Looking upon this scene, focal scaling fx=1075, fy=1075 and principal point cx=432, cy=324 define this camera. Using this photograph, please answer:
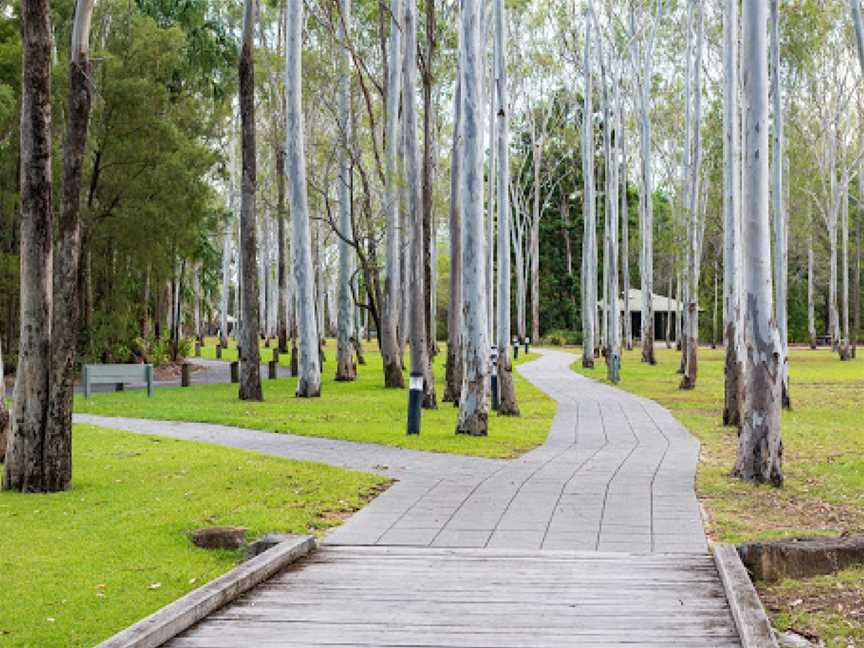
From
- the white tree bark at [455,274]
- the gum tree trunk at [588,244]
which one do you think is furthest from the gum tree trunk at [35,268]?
the gum tree trunk at [588,244]

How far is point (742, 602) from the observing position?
5.79 meters

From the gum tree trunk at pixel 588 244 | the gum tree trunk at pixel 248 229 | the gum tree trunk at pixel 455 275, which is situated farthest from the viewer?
the gum tree trunk at pixel 588 244

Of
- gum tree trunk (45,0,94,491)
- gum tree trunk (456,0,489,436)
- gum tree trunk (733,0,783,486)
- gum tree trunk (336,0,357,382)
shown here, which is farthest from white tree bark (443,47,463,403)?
gum tree trunk (45,0,94,491)

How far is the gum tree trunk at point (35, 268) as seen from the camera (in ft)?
34.8

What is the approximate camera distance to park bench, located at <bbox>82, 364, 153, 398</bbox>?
79.2 feet

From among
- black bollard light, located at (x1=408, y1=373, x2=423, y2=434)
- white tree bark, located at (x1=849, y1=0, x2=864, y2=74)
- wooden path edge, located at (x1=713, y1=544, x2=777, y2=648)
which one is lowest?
wooden path edge, located at (x1=713, y1=544, x2=777, y2=648)

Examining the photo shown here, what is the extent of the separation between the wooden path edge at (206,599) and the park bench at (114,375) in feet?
57.8

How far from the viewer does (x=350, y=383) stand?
29.6 m

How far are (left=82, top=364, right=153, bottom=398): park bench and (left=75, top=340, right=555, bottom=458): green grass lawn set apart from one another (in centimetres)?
33

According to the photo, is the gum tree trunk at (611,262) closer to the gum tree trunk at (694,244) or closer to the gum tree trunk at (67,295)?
the gum tree trunk at (694,244)

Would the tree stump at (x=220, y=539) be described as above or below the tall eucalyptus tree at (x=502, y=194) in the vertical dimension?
below

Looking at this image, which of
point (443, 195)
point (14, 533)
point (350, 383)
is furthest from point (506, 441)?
point (443, 195)

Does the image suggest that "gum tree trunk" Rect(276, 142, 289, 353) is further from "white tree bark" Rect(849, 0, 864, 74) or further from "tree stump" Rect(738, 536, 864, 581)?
"tree stump" Rect(738, 536, 864, 581)

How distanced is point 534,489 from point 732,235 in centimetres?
992
